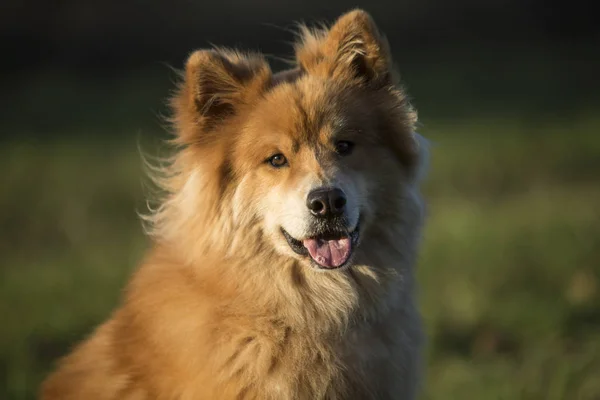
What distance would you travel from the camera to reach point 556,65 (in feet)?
64.2

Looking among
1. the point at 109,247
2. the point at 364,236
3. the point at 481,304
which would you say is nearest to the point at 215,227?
the point at 364,236

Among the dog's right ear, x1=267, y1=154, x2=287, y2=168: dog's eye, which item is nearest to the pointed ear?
the dog's right ear

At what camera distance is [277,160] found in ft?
16.2

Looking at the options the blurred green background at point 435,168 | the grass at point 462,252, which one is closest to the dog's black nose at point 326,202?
the grass at point 462,252

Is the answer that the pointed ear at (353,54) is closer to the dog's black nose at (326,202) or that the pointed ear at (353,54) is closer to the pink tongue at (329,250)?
the dog's black nose at (326,202)

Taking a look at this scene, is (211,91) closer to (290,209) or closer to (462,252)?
(290,209)

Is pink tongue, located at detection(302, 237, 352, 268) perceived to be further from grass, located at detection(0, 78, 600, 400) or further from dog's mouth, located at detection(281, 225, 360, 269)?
grass, located at detection(0, 78, 600, 400)

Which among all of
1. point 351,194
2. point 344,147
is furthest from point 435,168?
point 351,194

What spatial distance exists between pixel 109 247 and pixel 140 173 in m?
3.51

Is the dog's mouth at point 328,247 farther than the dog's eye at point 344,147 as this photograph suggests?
No

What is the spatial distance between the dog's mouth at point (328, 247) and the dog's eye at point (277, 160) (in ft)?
1.27

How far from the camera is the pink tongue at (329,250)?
4777mm

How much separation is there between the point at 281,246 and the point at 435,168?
8.70m

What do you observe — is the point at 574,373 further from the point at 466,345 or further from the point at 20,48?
the point at 20,48
